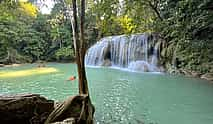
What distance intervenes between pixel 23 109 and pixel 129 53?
15.3m

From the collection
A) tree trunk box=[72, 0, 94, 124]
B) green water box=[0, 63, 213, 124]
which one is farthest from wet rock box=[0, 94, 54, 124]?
green water box=[0, 63, 213, 124]

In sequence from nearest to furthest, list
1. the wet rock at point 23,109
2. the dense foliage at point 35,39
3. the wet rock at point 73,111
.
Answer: the wet rock at point 23,109 → the wet rock at point 73,111 → the dense foliage at point 35,39

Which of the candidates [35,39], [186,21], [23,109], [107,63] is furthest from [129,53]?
[23,109]

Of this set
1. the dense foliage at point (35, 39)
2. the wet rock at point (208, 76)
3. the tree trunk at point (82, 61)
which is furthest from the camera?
the dense foliage at point (35, 39)

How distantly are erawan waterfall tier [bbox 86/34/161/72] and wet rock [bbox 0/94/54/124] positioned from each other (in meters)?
11.5

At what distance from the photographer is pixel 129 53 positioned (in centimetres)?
1922

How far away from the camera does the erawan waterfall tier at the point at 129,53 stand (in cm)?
1722

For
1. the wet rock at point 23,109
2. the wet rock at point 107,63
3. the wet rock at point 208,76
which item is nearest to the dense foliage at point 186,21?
the wet rock at point 208,76

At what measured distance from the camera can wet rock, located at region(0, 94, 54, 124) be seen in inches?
166

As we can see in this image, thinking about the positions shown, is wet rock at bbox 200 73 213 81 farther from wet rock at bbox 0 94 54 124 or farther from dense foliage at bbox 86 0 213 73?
wet rock at bbox 0 94 54 124

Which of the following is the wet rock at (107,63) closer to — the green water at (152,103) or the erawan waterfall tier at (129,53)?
the erawan waterfall tier at (129,53)

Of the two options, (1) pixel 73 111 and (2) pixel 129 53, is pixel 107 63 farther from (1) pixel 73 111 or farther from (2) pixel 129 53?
(1) pixel 73 111

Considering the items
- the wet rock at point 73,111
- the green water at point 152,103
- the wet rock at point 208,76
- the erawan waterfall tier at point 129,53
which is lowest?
the green water at point 152,103

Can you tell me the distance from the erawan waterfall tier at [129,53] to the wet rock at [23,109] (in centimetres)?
1146
